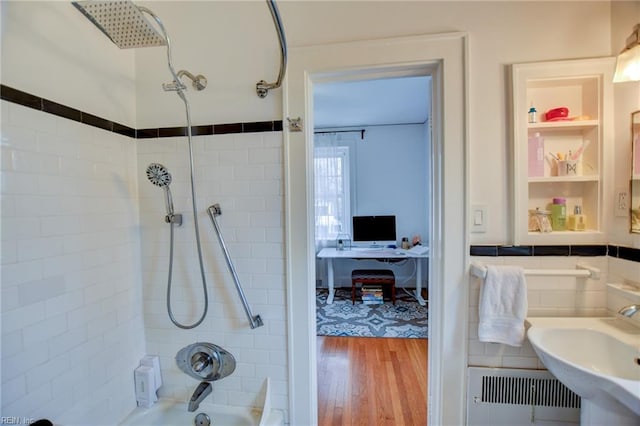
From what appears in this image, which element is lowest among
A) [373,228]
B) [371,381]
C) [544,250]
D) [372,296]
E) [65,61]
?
[371,381]

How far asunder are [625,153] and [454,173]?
0.70 meters

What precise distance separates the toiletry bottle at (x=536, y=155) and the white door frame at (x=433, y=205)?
0.33 m

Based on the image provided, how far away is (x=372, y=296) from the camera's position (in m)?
3.46

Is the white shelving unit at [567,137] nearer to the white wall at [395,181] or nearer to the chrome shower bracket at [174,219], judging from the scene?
the chrome shower bracket at [174,219]

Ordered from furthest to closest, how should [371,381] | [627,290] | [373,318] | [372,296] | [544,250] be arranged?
[372,296], [373,318], [371,381], [544,250], [627,290]

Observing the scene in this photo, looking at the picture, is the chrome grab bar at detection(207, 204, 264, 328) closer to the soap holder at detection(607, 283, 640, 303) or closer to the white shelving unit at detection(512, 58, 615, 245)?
the white shelving unit at detection(512, 58, 615, 245)

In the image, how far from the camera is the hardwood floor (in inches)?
64.3

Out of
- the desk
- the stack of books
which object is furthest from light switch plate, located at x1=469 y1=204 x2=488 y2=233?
the stack of books

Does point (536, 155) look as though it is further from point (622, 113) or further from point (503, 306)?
point (503, 306)

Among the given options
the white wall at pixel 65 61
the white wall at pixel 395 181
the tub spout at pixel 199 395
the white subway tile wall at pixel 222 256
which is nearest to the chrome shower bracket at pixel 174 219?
the white subway tile wall at pixel 222 256

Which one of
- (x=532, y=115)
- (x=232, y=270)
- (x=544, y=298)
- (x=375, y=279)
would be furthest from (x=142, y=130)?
(x=375, y=279)

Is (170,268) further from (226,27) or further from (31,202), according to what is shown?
(226,27)

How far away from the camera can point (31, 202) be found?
923 millimetres

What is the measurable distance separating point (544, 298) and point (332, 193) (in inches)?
119
